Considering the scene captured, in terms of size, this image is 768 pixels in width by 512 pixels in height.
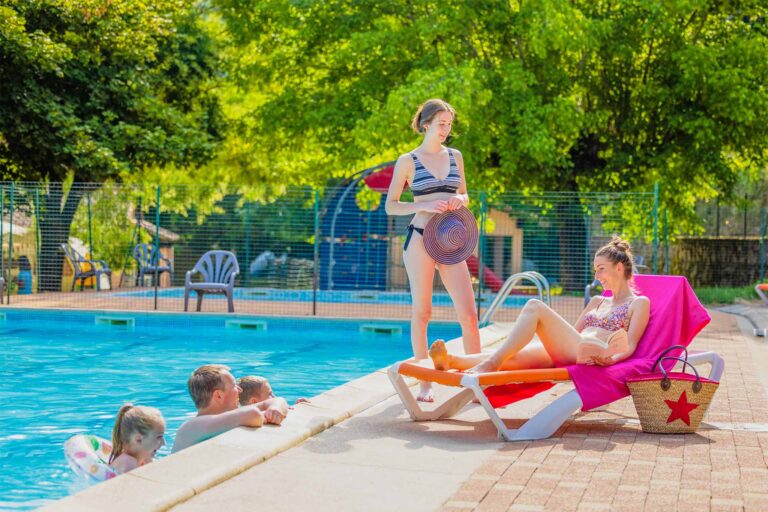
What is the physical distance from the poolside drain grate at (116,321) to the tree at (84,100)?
4073 millimetres

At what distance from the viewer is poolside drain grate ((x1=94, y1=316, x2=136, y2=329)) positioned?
14734 millimetres

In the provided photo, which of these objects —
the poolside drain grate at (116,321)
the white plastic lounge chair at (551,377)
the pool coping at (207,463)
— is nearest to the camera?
the pool coping at (207,463)

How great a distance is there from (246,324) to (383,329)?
2.01 meters

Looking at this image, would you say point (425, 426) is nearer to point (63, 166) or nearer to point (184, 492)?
point (184, 492)

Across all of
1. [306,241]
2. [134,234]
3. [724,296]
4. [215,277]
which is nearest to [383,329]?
[215,277]

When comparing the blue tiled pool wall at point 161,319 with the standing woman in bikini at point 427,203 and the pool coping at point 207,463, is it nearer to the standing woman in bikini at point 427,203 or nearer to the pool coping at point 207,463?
the standing woman in bikini at point 427,203

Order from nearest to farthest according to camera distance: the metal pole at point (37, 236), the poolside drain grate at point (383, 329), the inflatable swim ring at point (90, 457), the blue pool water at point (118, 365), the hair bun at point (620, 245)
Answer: the inflatable swim ring at point (90, 457) < the hair bun at point (620, 245) < the blue pool water at point (118, 365) < the poolside drain grate at point (383, 329) < the metal pole at point (37, 236)

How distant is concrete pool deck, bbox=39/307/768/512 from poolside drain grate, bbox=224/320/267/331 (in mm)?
8242

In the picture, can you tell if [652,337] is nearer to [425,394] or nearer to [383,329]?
[425,394]

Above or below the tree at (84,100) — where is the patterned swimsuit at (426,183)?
below

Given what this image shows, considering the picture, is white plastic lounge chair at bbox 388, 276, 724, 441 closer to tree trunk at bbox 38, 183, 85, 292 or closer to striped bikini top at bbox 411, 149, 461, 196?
striped bikini top at bbox 411, 149, 461, 196

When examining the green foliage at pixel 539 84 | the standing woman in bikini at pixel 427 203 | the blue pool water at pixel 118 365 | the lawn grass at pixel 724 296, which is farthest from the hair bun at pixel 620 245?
the lawn grass at pixel 724 296

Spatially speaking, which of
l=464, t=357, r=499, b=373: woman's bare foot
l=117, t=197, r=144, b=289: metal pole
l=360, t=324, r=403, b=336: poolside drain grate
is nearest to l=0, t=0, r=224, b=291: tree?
l=117, t=197, r=144, b=289: metal pole

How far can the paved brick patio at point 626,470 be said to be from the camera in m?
3.96
